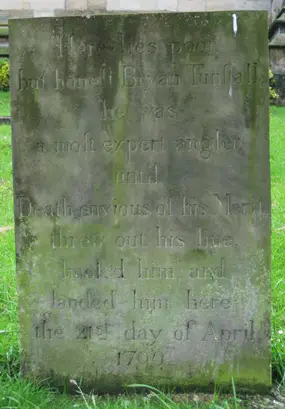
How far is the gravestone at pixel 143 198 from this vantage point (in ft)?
8.99

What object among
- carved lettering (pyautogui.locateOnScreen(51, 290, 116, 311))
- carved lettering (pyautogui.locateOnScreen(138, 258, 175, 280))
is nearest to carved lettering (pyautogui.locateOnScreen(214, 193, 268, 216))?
carved lettering (pyautogui.locateOnScreen(138, 258, 175, 280))

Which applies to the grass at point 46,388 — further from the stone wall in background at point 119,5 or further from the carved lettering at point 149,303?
the stone wall in background at point 119,5

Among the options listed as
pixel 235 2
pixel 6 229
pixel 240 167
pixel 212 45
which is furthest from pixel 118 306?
pixel 235 2

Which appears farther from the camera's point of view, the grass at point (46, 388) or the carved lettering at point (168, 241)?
the carved lettering at point (168, 241)

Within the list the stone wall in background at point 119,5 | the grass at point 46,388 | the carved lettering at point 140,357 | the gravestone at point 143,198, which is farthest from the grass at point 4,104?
the carved lettering at point 140,357

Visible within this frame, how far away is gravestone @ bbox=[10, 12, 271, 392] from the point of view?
2740 mm

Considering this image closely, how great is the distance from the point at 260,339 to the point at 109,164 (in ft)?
4.13

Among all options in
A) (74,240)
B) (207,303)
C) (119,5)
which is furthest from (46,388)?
(119,5)

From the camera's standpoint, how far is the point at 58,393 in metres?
2.93

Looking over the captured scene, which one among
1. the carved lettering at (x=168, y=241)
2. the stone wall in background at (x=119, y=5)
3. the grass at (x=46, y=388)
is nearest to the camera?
the grass at (x=46, y=388)

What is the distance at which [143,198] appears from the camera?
A: 9.29ft

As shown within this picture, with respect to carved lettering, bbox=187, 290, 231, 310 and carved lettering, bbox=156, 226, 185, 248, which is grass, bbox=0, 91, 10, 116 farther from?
carved lettering, bbox=187, 290, 231, 310

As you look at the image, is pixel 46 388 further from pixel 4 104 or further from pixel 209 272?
pixel 4 104

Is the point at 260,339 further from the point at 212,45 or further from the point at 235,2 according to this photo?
the point at 235,2
